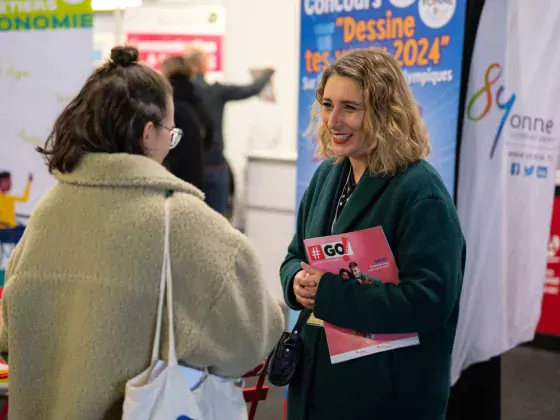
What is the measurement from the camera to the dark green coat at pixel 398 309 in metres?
1.66

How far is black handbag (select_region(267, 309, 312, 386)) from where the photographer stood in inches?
72.4

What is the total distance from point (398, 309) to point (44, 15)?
98.6 inches

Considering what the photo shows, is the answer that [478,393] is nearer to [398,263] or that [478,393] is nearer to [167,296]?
[398,263]

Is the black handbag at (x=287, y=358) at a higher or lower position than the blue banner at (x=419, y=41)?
lower

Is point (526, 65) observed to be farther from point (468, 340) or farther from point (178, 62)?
point (178, 62)

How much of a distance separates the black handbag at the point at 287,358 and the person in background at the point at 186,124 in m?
3.18

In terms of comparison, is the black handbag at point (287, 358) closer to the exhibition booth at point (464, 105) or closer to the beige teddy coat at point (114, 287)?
the beige teddy coat at point (114, 287)


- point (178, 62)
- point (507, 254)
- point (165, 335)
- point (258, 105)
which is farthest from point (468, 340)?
point (258, 105)

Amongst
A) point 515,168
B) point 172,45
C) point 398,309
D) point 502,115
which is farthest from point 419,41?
point 172,45

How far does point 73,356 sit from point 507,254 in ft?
6.78

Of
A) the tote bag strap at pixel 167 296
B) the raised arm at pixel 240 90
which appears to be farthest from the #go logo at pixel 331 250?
the raised arm at pixel 240 90

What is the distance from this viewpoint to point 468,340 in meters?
2.93

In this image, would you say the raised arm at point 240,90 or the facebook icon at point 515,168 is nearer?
the facebook icon at point 515,168

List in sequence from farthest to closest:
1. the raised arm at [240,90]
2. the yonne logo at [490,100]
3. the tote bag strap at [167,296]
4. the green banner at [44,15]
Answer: the raised arm at [240,90] → the green banner at [44,15] → the yonne logo at [490,100] → the tote bag strap at [167,296]
